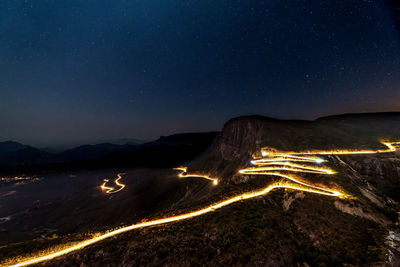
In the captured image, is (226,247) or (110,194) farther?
(110,194)

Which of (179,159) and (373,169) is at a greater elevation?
(373,169)

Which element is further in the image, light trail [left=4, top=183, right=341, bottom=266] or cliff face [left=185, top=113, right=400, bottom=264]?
light trail [left=4, top=183, right=341, bottom=266]

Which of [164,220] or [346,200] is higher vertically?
[346,200]

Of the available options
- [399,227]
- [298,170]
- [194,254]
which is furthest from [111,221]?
[399,227]

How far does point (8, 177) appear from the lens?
144m

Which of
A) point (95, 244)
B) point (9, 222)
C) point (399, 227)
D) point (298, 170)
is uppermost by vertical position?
point (298, 170)

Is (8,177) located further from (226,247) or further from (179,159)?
(226,247)

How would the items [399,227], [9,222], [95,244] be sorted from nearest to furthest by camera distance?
[95,244] < [399,227] < [9,222]

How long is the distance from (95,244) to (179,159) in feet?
518

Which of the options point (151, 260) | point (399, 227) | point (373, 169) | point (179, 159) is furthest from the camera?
point (179, 159)

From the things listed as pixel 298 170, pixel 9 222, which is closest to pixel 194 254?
pixel 298 170

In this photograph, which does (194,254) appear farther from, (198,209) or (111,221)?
(111,221)

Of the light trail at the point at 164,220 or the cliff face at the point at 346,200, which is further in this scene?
A: the light trail at the point at 164,220

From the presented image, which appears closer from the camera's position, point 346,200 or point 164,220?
point 164,220
